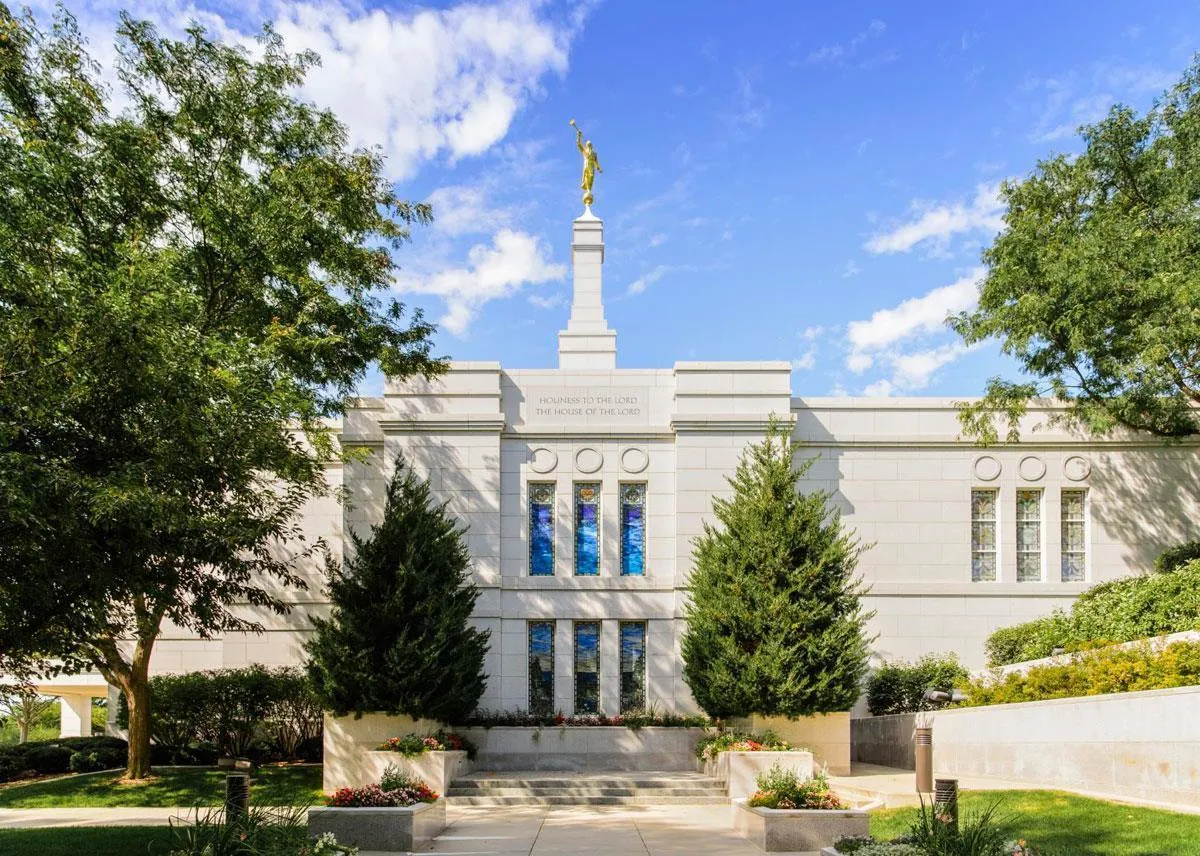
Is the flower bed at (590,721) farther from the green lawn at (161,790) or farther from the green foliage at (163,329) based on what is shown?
the green foliage at (163,329)

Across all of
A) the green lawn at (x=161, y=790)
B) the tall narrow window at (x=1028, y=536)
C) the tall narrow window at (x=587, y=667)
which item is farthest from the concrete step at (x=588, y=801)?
the tall narrow window at (x=1028, y=536)

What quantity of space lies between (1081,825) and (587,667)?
12.2 m

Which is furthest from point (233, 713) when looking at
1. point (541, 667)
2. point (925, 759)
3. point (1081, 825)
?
point (1081, 825)

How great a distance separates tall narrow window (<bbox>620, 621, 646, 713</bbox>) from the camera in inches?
819

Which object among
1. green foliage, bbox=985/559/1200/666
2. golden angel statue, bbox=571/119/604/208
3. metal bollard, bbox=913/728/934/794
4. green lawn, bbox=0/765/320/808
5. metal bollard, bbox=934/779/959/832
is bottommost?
green lawn, bbox=0/765/320/808

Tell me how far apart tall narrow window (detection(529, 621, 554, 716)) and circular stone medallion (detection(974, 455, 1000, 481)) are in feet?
32.6

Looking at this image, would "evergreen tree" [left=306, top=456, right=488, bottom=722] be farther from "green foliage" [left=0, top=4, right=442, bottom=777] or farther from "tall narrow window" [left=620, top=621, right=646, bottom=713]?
"tall narrow window" [left=620, top=621, right=646, bottom=713]

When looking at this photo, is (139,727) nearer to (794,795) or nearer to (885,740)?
(794,795)

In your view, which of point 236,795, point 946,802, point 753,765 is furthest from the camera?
point 753,765

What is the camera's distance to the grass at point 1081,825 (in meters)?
8.78

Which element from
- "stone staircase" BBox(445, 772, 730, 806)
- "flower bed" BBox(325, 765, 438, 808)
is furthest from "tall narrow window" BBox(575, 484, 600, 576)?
"flower bed" BBox(325, 765, 438, 808)

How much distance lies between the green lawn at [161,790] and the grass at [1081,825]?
33.8 ft

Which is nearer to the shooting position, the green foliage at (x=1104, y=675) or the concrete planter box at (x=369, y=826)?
the concrete planter box at (x=369, y=826)

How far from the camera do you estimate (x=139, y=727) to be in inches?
712
